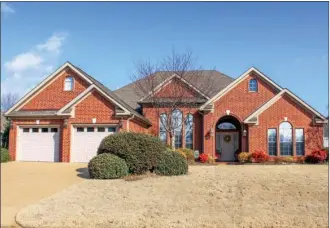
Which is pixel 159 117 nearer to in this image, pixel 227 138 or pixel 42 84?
pixel 227 138

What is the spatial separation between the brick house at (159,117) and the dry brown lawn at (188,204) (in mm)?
8301

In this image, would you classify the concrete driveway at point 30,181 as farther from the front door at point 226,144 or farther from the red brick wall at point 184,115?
the front door at point 226,144

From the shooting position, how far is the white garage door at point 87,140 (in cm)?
2430

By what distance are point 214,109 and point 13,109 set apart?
1375 centimetres

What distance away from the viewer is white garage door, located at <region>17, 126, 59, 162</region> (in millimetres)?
25078

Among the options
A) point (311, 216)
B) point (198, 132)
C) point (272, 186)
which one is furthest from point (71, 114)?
point (311, 216)

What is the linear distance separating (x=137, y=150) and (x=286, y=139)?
1272cm

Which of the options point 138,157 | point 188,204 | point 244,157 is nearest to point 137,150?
point 138,157

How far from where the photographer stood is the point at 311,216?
11352mm

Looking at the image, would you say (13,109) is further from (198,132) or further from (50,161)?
(198,132)

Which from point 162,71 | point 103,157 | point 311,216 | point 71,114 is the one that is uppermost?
point 162,71

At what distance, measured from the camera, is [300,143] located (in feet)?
86.3

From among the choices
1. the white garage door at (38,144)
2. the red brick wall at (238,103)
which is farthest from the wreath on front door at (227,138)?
the white garage door at (38,144)

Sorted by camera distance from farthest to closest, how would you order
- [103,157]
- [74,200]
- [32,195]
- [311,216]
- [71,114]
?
[71,114]
[103,157]
[32,195]
[74,200]
[311,216]
